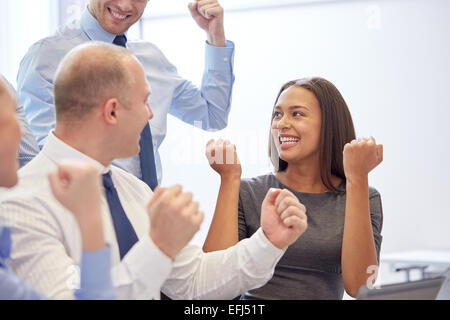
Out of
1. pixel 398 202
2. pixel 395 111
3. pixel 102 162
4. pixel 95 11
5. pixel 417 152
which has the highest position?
pixel 95 11

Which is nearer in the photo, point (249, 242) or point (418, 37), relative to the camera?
point (249, 242)

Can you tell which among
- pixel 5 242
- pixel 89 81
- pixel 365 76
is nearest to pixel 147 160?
pixel 89 81

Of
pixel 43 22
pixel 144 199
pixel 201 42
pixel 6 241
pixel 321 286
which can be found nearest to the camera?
pixel 6 241

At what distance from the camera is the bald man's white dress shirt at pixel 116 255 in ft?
2.71

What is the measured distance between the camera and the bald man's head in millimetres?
1055

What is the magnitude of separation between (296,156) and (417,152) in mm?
2109

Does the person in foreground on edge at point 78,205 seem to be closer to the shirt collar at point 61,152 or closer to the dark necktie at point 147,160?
the shirt collar at point 61,152

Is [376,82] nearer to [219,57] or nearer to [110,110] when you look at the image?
[219,57]

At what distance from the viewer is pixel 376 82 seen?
374 cm

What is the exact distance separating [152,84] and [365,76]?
2.10 meters

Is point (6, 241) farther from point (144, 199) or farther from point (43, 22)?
point (43, 22)

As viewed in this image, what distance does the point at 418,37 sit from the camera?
3.63 meters

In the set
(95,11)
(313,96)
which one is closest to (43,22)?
(95,11)

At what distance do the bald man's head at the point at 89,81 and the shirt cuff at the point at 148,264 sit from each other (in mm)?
349
